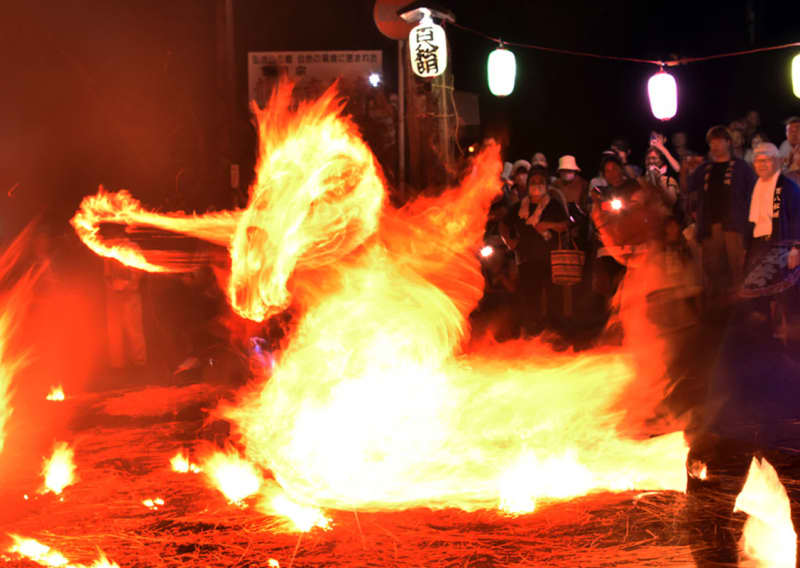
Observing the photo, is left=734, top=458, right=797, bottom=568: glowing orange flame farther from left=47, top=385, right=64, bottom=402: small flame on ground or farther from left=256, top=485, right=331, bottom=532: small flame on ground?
left=47, top=385, right=64, bottom=402: small flame on ground

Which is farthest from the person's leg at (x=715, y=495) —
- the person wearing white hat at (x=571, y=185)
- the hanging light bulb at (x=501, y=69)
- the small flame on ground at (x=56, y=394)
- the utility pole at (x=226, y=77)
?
the utility pole at (x=226, y=77)

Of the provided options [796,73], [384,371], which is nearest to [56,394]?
[384,371]

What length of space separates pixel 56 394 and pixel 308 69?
14.8 metres

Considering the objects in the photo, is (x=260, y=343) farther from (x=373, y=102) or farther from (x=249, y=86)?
(x=249, y=86)

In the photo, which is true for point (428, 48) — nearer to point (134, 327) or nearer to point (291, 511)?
point (134, 327)

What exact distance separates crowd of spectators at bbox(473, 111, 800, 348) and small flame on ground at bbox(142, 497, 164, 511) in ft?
14.4

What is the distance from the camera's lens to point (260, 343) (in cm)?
937

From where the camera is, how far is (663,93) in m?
13.0

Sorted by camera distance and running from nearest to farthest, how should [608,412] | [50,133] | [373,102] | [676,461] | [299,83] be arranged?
[676,461] < [608,412] < [50,133] < [373,102] < [299,83]

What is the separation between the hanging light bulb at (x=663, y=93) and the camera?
42.6 ft

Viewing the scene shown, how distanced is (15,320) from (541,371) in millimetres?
6405

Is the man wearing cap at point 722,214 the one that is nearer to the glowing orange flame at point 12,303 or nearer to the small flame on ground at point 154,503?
the small flame on ground at point 154,503

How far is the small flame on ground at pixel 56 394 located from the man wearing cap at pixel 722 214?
24.8ft

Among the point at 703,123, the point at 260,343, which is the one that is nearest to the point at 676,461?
the point at 260,343
